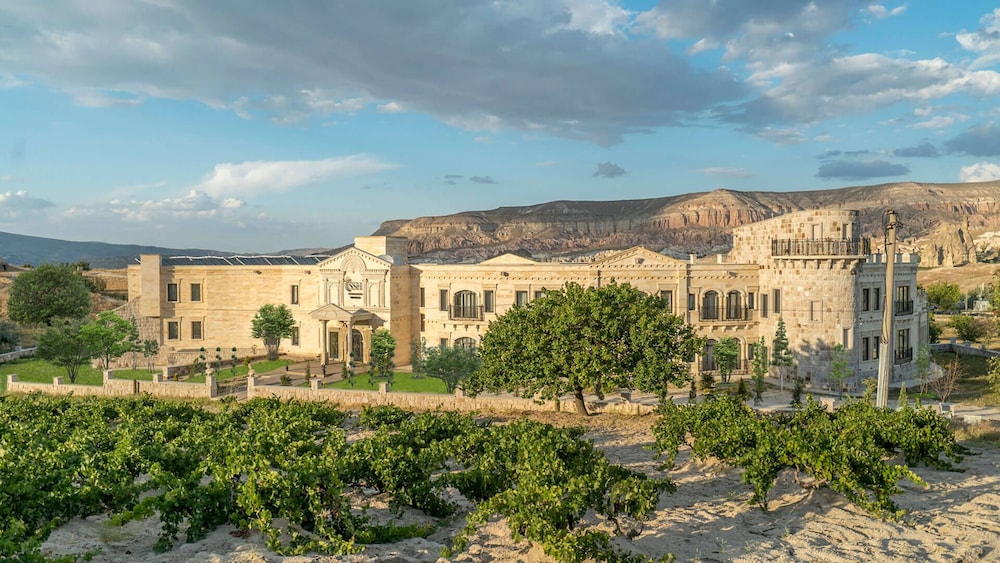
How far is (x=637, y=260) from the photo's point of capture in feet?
151

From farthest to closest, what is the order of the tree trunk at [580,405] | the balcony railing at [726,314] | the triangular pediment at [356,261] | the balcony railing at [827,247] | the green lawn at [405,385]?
the triangular pediment at [356,261]
the balcony railing at [726,314]
the balcony railing at [827,247]
the green lawn at [405,385]
the tree trunk at [580,405]

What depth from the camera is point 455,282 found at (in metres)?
49.6

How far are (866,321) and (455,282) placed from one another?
2640 cm

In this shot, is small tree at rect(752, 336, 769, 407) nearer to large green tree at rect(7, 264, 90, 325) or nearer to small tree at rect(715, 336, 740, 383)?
small tree at rect(715, 336, 740, 383)

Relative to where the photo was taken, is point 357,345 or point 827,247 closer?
point 827,247

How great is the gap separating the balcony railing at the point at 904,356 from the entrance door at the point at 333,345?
3762 cm

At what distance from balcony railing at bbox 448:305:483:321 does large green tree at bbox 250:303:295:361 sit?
1289 centimetres

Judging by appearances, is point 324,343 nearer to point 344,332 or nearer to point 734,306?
point 344,332

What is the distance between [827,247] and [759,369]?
8728mm

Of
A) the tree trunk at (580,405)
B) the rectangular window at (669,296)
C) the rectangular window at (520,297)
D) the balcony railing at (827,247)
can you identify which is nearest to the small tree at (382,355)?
the rectangular window at (520,297)

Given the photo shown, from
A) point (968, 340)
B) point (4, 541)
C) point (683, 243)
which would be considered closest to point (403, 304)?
point (4, 541)

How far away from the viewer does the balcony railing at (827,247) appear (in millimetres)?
40438

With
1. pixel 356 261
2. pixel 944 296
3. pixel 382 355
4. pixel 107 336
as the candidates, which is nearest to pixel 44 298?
pixel 107 336

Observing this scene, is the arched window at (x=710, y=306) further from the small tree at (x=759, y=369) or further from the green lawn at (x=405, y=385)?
the green lawn at (x=405, y=385)
